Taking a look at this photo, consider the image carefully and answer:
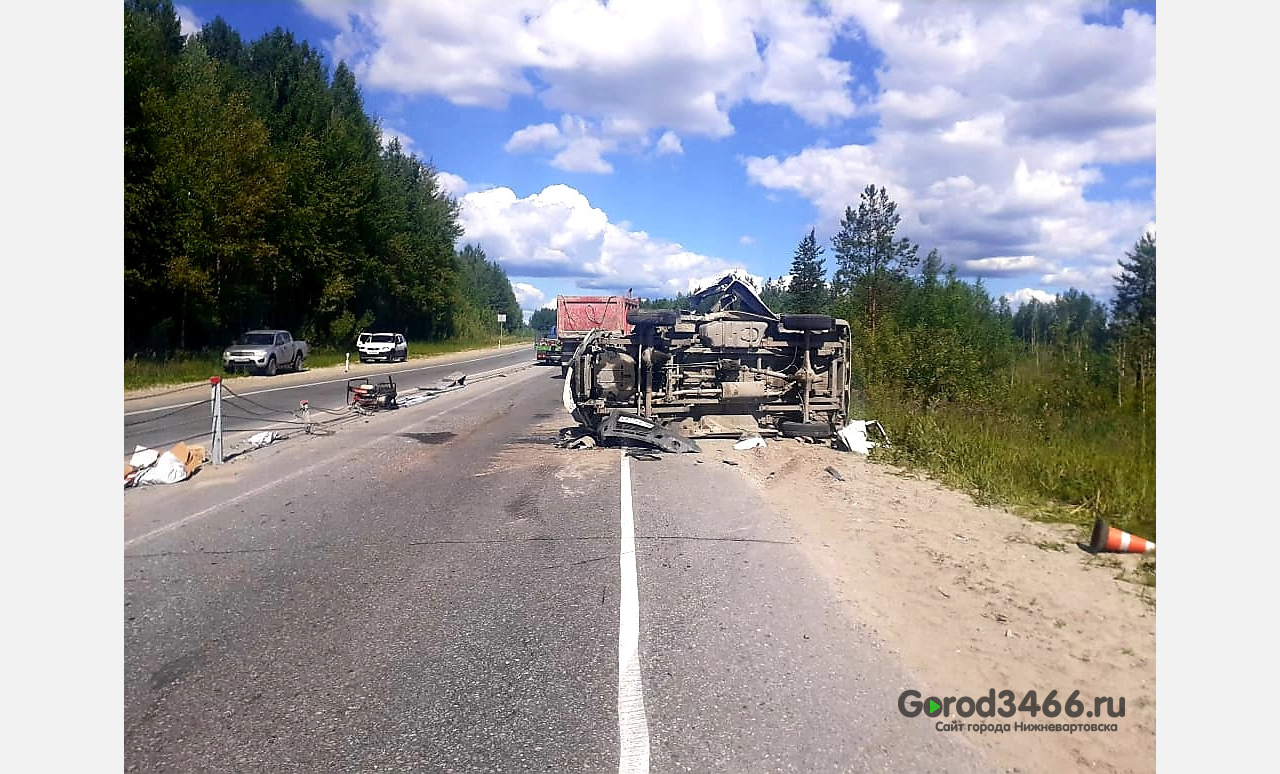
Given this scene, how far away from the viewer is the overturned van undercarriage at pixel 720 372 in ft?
46.6

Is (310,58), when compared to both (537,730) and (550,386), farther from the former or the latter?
(537,730)

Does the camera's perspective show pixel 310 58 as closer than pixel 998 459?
No

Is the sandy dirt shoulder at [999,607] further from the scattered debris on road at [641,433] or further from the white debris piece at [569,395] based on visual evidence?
the white debris piece at [569,395]

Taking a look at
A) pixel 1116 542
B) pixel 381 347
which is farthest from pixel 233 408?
pixel 381 347

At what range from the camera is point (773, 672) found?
4.70m

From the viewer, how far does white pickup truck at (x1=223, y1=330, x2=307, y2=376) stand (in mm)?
31922

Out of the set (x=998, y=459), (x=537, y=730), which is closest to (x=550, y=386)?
(x=998, y=459)

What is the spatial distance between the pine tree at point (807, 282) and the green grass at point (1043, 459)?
55.0 ft

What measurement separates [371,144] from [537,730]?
5661 centimetres

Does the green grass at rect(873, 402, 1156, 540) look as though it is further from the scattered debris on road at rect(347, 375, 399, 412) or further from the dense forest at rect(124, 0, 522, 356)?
the dense forest at rect(124, 0, 522, 356)

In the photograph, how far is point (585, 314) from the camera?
3175 centimetres

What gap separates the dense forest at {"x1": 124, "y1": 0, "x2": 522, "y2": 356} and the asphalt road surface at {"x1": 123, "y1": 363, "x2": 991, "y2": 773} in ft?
63.1

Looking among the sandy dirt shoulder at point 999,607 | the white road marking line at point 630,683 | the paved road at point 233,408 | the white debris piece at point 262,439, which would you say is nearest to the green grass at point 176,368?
the paved road at point 233,408

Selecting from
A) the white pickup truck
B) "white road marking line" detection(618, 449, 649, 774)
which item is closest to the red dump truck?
the white pickup truck
